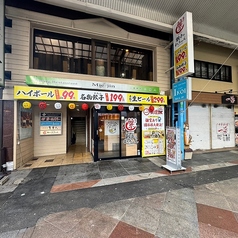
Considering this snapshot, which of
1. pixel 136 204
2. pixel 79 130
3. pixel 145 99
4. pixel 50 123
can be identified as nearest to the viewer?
pixel 136 204

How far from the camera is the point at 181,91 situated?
17.7 feet

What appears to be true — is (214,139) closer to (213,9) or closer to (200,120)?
(200,120)

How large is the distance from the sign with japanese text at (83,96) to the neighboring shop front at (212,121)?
2.74 meters

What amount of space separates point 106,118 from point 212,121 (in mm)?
6648

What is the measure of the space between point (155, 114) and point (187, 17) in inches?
154

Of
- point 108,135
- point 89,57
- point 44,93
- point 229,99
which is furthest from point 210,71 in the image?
point 44,93

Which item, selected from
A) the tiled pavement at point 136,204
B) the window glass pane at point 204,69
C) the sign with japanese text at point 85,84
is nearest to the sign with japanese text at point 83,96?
the sign with japanese text at point 85,84

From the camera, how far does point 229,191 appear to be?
350 cm

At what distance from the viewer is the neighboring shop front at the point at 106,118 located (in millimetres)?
5387

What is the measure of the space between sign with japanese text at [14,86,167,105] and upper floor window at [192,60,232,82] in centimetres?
351

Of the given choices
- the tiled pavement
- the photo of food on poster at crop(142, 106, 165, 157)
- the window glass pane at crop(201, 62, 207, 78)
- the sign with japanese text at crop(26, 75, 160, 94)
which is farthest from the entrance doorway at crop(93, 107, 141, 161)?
the window glass pane at crop(201, 62, 207, 78)

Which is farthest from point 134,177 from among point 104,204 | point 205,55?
point 205,55

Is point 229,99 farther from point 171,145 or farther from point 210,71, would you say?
point 171,145

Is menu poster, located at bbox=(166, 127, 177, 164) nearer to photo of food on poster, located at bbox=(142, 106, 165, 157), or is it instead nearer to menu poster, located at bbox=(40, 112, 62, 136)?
photo of food on poster, located at bbox=(142, 106, 165, 157)
